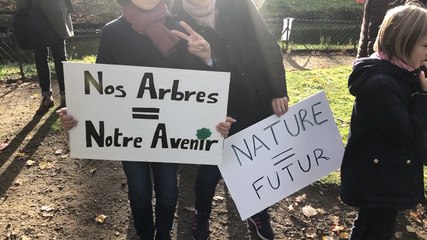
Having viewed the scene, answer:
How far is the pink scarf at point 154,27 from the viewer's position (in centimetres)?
211

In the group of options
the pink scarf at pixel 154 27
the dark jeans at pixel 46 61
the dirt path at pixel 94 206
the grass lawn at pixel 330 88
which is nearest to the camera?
the pink scarf at pixel 154 27

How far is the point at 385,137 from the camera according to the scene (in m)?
2.16

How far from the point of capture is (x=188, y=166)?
13.1ft

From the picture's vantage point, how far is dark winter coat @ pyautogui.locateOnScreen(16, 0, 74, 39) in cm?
443

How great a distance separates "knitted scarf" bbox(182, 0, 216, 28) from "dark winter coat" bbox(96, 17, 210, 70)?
11 cm

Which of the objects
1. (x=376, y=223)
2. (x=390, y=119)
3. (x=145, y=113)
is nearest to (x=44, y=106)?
(x=145, y=113)

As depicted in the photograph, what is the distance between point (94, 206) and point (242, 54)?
1.92m

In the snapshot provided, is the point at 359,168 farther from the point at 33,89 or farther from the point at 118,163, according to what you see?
the point at 33,89

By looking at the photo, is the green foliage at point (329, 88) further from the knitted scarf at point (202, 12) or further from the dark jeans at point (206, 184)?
the knitted scarf at point (202, 12)

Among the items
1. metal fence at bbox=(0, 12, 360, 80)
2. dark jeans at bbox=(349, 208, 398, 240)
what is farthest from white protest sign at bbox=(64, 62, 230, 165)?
metal fence at bbox=(0, 12, 360, 80)

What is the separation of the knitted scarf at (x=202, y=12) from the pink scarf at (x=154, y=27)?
0.18 m

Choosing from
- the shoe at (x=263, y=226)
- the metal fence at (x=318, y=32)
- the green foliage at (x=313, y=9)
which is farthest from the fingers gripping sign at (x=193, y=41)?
the green foliage at (x=313, y=9)

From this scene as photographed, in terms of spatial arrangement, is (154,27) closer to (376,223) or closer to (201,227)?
(201,227)

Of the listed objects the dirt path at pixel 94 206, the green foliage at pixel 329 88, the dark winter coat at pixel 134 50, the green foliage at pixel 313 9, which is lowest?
the green foliage at pixel 313 9
